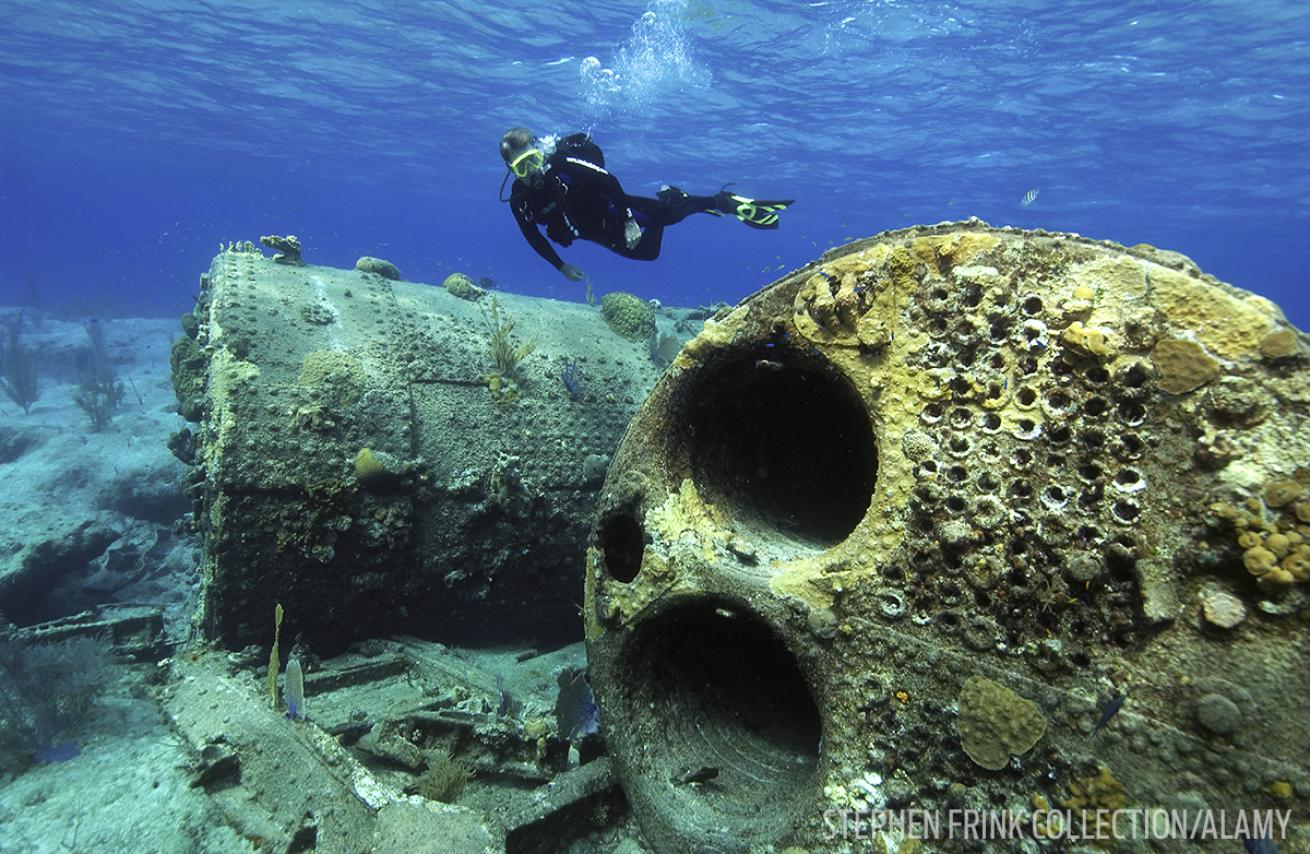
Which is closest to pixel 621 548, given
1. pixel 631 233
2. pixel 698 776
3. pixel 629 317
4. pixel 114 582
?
pixel 698 776

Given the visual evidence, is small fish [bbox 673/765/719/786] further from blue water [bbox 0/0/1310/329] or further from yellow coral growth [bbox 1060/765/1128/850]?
blue water [bbox 0/0/1310/329]

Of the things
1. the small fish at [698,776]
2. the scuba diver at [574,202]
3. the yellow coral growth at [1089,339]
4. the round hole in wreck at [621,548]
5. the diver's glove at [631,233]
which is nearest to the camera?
the yellow coral growth at [1089,339]

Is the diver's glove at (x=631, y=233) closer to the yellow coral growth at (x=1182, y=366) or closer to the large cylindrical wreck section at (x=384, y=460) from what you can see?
the large cylindrical wreck section at (x=384, y=460)

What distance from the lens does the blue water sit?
806 inches

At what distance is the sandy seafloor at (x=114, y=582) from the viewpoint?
10.5 ft

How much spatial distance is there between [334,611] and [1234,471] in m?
5.07

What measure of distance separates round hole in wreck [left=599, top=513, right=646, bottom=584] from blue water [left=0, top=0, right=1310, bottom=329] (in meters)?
21.3

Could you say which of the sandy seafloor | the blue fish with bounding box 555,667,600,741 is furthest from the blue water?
the blue fish with bounding box 555,667,600,741

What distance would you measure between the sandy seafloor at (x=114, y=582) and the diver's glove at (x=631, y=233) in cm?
453

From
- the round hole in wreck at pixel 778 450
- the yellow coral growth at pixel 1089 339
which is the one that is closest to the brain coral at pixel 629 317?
the round hole in wreck at pixel 778 450

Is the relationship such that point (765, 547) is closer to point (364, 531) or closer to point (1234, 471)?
point (1234, 471)

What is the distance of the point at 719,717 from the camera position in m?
3.33

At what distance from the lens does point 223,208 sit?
10806cm

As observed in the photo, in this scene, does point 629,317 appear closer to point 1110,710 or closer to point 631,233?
point 631,233
